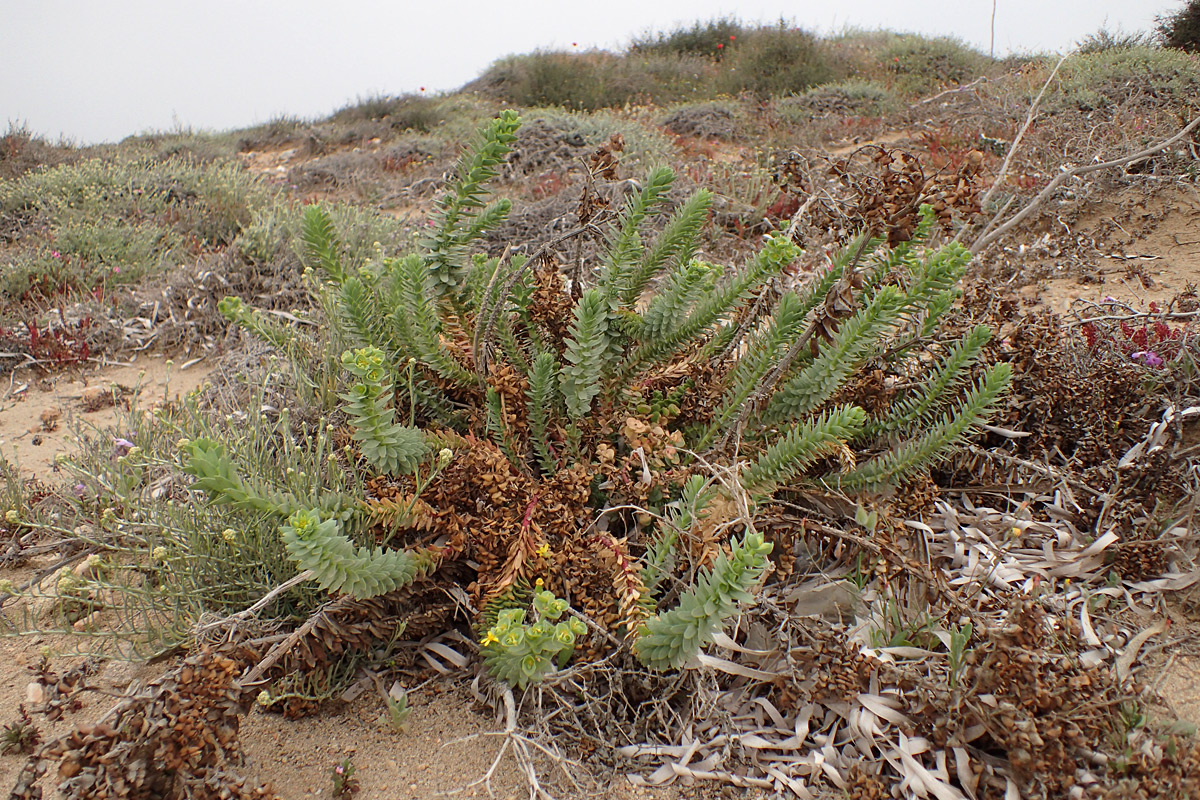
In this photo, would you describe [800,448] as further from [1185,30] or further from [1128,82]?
[1185,30]

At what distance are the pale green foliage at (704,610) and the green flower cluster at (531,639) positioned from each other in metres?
0.17

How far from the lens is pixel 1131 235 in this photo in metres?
5.25

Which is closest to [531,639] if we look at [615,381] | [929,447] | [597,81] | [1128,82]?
[615,381]

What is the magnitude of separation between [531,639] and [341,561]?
437mm

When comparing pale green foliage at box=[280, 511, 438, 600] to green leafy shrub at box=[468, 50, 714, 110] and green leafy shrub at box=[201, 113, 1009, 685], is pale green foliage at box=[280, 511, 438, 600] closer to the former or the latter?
green leafy shrub at box=[201, 113, 1009, 685]

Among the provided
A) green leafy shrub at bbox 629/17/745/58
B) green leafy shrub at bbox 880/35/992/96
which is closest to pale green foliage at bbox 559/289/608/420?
green leafy shrub at bbox 880/35/992/96

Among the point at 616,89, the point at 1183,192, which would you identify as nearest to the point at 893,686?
the point at 1183,192

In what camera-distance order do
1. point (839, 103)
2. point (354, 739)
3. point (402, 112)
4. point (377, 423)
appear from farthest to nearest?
point (402, 112), point (839, 103), point (354, 739), point (377, 423)

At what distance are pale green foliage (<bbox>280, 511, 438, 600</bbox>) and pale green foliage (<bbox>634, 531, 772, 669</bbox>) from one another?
588mm

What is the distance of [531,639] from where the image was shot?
1.63 m

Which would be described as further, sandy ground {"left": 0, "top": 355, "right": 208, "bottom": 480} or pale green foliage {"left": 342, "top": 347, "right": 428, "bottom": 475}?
sandy ground {"left": 0, "top": 355, "right": 208, "bottom": 480}

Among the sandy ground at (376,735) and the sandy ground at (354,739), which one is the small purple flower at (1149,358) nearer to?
the sandy ground at (376,735)

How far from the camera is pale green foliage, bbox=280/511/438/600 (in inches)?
58.7

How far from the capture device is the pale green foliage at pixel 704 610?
1.47 meters
